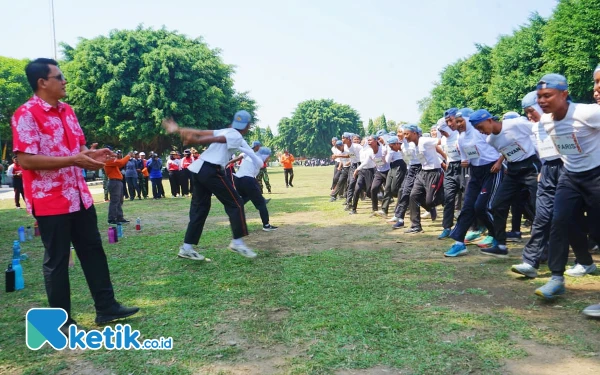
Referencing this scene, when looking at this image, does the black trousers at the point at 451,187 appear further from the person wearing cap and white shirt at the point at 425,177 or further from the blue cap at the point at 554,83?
the blue cap at the point at 554,83

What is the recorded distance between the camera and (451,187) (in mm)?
8133

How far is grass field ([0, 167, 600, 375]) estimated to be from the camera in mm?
3260

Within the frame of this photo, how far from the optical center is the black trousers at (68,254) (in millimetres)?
3787

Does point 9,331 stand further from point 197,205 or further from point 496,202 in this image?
point 496,202

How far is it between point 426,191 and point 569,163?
180 inches

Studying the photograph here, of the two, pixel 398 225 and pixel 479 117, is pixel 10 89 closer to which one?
pixel 398 225

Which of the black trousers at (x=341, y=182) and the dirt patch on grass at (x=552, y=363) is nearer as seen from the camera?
the dirt patch on grass at (x=552, y=363)

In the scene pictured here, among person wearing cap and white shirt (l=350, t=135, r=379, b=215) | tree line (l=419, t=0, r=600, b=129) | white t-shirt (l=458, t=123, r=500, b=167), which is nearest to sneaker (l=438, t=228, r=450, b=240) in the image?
white t-shirt (l=458, t=123, r=500, b=167)

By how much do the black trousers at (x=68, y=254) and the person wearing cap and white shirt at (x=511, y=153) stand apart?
4.65 meters

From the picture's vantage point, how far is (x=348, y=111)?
9738 centimetres

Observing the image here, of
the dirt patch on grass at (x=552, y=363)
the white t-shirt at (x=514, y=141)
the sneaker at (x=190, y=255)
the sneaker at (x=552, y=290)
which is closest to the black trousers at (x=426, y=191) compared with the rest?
the white t-shirt at (x=514, y=141)

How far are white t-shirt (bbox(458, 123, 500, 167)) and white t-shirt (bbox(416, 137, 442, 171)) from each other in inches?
59.1

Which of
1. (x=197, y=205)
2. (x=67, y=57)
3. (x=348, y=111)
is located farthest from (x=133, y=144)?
(x=348, y=111)

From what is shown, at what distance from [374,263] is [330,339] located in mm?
2792
